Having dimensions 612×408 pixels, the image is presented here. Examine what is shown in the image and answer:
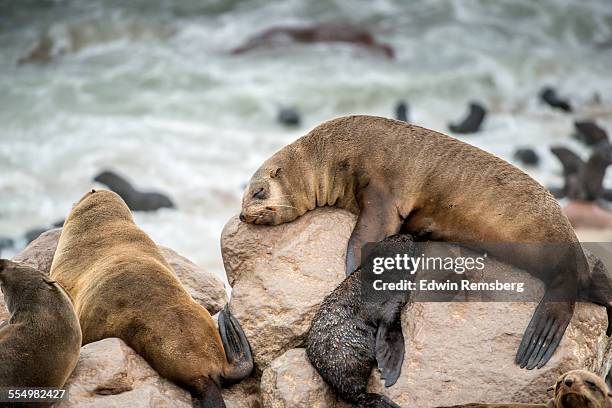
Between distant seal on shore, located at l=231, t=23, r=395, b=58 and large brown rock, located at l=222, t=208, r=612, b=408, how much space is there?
14.2m

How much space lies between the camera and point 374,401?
465 centimetres

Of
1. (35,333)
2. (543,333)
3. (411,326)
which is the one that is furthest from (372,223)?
(35,333)

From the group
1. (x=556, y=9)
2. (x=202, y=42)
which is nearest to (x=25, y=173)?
(x=202, y=42)

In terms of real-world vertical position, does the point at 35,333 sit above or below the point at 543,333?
above

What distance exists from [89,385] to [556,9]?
61.4 feet

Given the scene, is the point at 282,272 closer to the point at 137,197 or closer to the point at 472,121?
the point at 137,197

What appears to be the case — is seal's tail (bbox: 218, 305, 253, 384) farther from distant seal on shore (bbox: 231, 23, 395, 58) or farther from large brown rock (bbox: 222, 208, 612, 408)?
distant seal on shore (bbox: 231, 23, 395, 58)

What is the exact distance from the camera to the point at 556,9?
21.5 metres

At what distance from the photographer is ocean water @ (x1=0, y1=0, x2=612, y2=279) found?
13.2m

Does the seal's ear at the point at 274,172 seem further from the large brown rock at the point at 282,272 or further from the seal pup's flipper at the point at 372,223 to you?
the seal pup's flipper at the point at 372,223

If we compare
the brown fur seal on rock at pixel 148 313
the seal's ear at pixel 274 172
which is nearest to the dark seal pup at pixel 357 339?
the brown fur seal on rock at pixel 148 313

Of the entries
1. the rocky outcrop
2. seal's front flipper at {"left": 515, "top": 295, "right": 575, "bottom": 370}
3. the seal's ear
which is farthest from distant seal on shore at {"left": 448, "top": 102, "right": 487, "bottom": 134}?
the rocky outcrop

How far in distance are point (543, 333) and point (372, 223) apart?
1127 millimetres

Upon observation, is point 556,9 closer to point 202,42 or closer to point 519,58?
point 519,58
